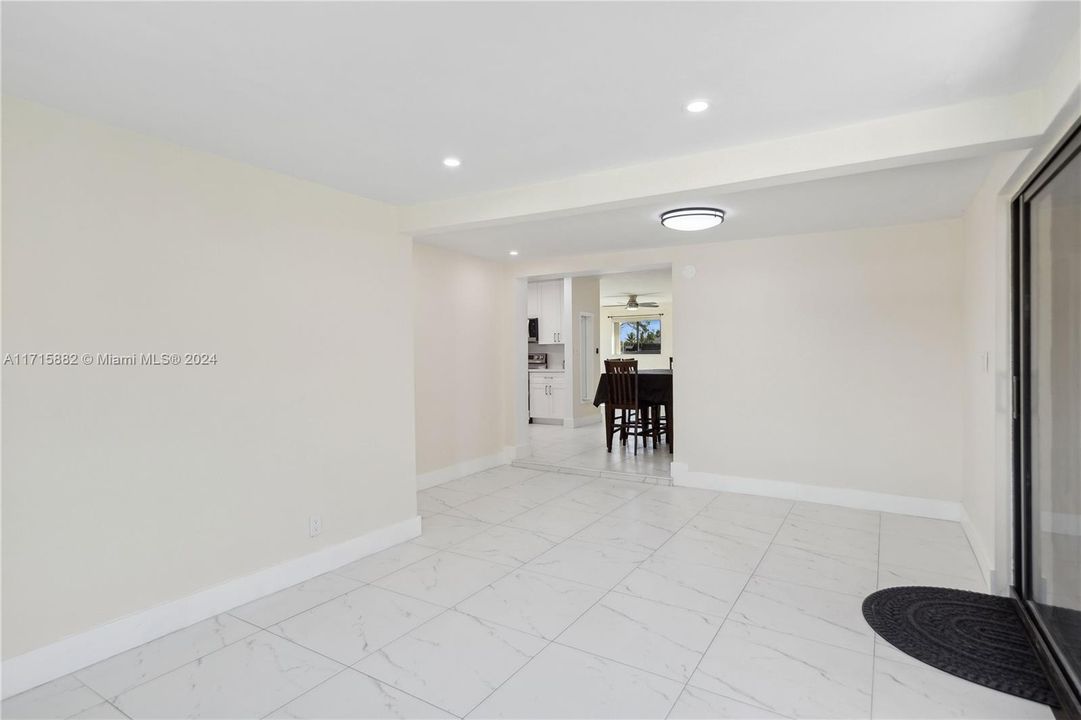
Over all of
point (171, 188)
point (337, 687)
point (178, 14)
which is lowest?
point (337, 687)

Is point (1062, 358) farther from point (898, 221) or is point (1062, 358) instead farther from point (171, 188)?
point (171, 188)

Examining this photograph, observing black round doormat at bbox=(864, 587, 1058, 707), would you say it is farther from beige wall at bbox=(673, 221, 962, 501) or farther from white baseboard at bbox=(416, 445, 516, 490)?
white baseboard at bbox=(416, 445, 516, 490)

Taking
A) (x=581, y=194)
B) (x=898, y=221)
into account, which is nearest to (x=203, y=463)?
(x=581, y=194)

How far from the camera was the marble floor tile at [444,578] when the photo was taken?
3045 millimetres

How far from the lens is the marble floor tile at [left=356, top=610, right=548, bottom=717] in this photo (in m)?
2.18

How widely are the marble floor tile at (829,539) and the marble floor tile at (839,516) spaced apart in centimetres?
8

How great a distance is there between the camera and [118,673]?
2.32 metres

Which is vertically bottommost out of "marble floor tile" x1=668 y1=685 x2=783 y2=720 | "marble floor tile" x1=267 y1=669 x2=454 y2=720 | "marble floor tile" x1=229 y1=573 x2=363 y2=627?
"marble floor tile" x1=668 y1=685 x2=783 y2=720

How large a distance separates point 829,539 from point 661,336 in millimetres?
9821

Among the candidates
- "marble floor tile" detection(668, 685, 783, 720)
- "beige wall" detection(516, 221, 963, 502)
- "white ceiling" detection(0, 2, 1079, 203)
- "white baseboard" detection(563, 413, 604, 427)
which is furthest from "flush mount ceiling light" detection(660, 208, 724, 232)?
"white baseboard" detection(563, 413, 604, 427)

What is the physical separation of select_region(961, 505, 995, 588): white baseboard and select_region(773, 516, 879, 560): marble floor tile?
0.54 m

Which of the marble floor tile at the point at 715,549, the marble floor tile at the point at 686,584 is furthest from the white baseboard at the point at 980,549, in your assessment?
the marble floor tile at the point at 686,584

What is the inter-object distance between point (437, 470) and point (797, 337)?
354cm

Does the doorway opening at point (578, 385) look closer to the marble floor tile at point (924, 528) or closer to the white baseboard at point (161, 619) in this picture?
the marble floor tile at point (924, 528)
